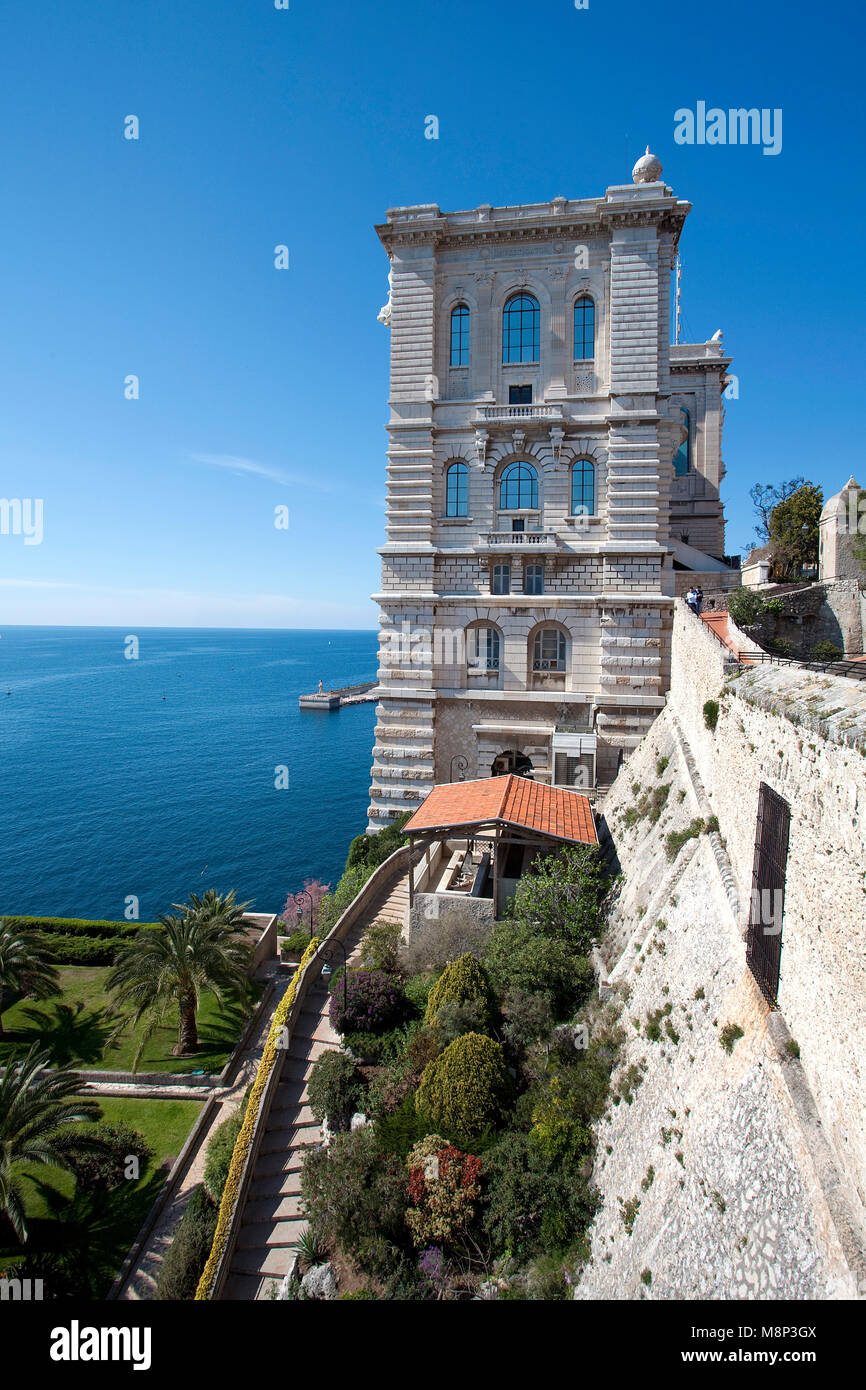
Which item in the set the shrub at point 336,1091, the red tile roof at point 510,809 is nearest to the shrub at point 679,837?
the red tile roof at point 510,809

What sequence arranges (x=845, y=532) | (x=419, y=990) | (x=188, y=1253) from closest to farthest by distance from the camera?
(x=188, y=1253), (x=419, y=990), (x=845, y=532)

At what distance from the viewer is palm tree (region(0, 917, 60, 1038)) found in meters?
22.7

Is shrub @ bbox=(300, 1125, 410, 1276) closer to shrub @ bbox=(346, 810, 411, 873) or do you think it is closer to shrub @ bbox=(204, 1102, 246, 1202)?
shrub @ bbox=(204, 1102, 246, 1202)

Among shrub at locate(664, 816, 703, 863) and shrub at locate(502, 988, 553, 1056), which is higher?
shrub at locate(664, 816, 703, 863)

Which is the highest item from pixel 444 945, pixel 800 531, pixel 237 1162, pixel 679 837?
pixel 800 531

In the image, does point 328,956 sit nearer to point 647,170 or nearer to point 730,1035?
point 730,1035

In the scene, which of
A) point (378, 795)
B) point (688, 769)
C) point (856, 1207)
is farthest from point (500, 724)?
point (856, 1207)

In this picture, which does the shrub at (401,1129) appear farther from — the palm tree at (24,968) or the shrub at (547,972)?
the palm tree at (24,968)

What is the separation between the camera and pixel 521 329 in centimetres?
2664

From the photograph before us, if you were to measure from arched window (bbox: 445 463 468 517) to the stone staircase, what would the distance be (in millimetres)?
18470

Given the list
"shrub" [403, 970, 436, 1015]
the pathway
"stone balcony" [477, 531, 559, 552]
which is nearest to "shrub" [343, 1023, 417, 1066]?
"shrub" [403, 970, 436, 1015]

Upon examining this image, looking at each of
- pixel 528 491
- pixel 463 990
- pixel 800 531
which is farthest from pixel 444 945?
pixel 800 531

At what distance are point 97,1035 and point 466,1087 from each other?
52.7 feet

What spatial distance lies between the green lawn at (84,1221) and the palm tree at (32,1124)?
2.00ft
